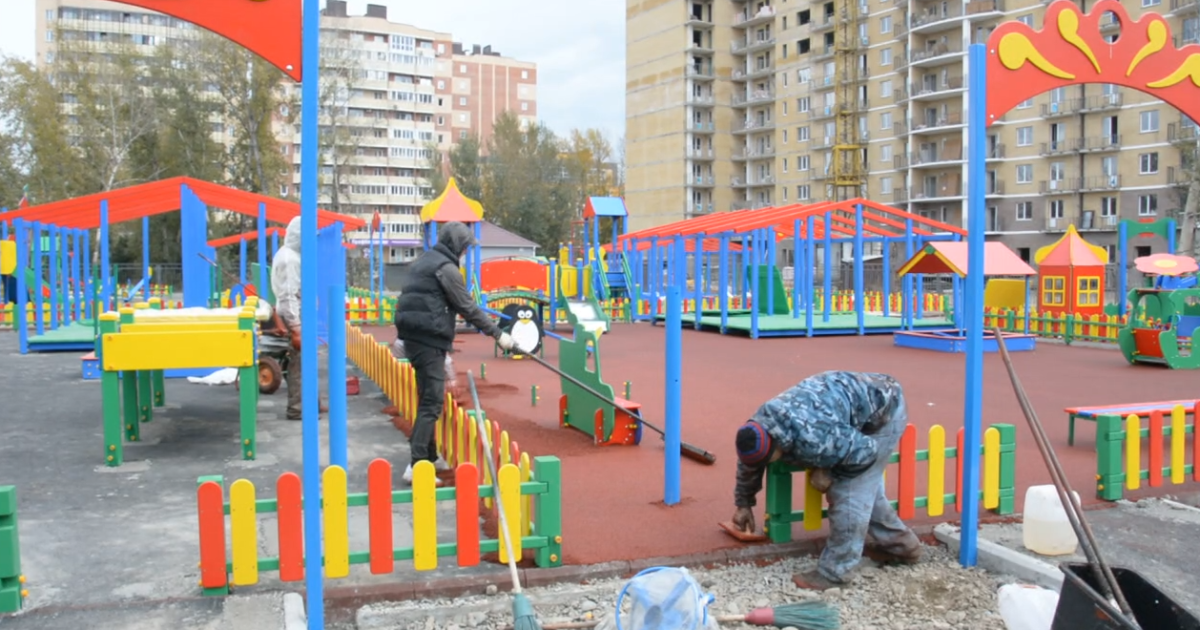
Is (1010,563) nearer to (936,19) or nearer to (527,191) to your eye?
(527,191)

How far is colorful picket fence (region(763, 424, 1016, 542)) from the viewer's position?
497 cm

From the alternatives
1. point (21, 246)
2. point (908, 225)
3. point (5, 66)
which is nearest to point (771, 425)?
point (21, 246)

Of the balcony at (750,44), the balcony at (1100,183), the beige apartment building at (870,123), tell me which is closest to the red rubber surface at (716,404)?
the beige apartment building at (870,123)

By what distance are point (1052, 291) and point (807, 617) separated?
21129 millimetres

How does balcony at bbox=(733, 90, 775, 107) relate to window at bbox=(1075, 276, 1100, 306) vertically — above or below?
above

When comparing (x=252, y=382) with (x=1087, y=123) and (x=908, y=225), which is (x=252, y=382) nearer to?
(x=908, y=225)

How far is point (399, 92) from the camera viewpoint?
80688mm

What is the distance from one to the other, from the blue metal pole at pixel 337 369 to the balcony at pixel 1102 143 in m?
52.4

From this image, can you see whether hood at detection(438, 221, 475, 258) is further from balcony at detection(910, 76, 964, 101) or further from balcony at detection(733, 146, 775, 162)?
balcony at detection(733, 146, 775, 162)

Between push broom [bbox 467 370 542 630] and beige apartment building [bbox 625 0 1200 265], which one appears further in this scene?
beige apartment building [bbox 625 0 1200 265]

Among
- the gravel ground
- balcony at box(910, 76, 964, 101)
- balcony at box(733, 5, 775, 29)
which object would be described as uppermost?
balcony at box(733, 5, 775, 29)

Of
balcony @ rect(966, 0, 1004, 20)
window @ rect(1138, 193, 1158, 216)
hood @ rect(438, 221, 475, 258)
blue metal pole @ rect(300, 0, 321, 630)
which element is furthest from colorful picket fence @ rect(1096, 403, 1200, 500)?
balcony @ rect(966, 0, 1004, 20)

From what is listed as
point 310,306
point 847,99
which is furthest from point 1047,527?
point 847,99

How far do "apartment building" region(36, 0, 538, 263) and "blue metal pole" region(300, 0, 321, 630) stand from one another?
43803 millimetres
